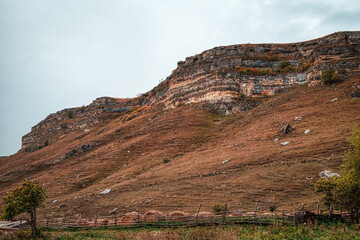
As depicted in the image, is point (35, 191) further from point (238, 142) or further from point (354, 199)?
point (238, 142)

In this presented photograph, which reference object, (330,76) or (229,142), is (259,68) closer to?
(330,76)

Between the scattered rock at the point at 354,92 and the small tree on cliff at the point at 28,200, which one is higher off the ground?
the scattered rock at the point at 354,92

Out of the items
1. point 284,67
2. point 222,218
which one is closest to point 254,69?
point 284,67

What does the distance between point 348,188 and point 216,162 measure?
68.0 feet

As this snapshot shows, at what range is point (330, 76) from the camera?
54.8 m

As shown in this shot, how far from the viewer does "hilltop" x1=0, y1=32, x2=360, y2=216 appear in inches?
1106

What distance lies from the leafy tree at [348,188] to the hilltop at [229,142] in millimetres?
3242

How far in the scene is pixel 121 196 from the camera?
32250 mm

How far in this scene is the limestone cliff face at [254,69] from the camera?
64.7 m

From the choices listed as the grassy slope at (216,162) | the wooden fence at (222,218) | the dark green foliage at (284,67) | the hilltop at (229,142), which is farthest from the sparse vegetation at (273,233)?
the dark green foliage at (284,67)

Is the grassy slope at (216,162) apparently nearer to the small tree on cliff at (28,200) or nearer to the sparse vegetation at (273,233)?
the sparse vegetation at (273,233)

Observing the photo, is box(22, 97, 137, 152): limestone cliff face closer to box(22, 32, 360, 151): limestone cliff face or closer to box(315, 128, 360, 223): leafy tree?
box(22, 32, 360, 151): limestone cliff face

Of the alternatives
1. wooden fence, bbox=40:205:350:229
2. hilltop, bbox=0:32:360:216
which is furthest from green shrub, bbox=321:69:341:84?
wooden fence, bbox=40:205:350:229

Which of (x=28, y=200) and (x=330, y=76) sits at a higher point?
(x=330, y=76)
